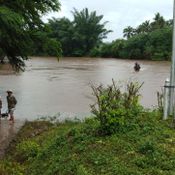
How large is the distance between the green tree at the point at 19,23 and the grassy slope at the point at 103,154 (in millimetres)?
3693

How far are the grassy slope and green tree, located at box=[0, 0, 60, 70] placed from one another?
369 cm

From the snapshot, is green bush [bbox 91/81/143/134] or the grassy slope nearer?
the grassy slope

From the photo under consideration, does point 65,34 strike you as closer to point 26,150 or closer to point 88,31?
point 88,31

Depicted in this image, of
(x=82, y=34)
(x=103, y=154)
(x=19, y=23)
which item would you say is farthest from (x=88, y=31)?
(x=103, y=154)

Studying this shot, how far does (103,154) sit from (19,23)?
6.46 metres


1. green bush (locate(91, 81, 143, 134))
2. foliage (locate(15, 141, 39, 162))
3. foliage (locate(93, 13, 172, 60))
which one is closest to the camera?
green bush (locate(91, 81, 143, 134))

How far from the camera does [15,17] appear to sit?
13.0 m

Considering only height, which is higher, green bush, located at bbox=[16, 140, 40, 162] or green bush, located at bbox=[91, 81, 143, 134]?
green bush, located at bbox=[91, 81, 143, 134]

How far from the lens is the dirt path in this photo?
11789mm

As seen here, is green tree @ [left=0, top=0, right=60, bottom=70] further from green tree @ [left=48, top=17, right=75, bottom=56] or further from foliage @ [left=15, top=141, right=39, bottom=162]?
green tree @ [left=48, top=17, right=75, bottom=56]

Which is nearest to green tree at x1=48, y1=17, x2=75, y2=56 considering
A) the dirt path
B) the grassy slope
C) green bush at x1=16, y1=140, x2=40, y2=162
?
the dirt path

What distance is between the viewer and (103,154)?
775cm

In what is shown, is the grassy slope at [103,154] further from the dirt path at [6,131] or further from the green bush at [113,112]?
the dirt path at [6,131]

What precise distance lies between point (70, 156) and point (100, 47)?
69255mm
